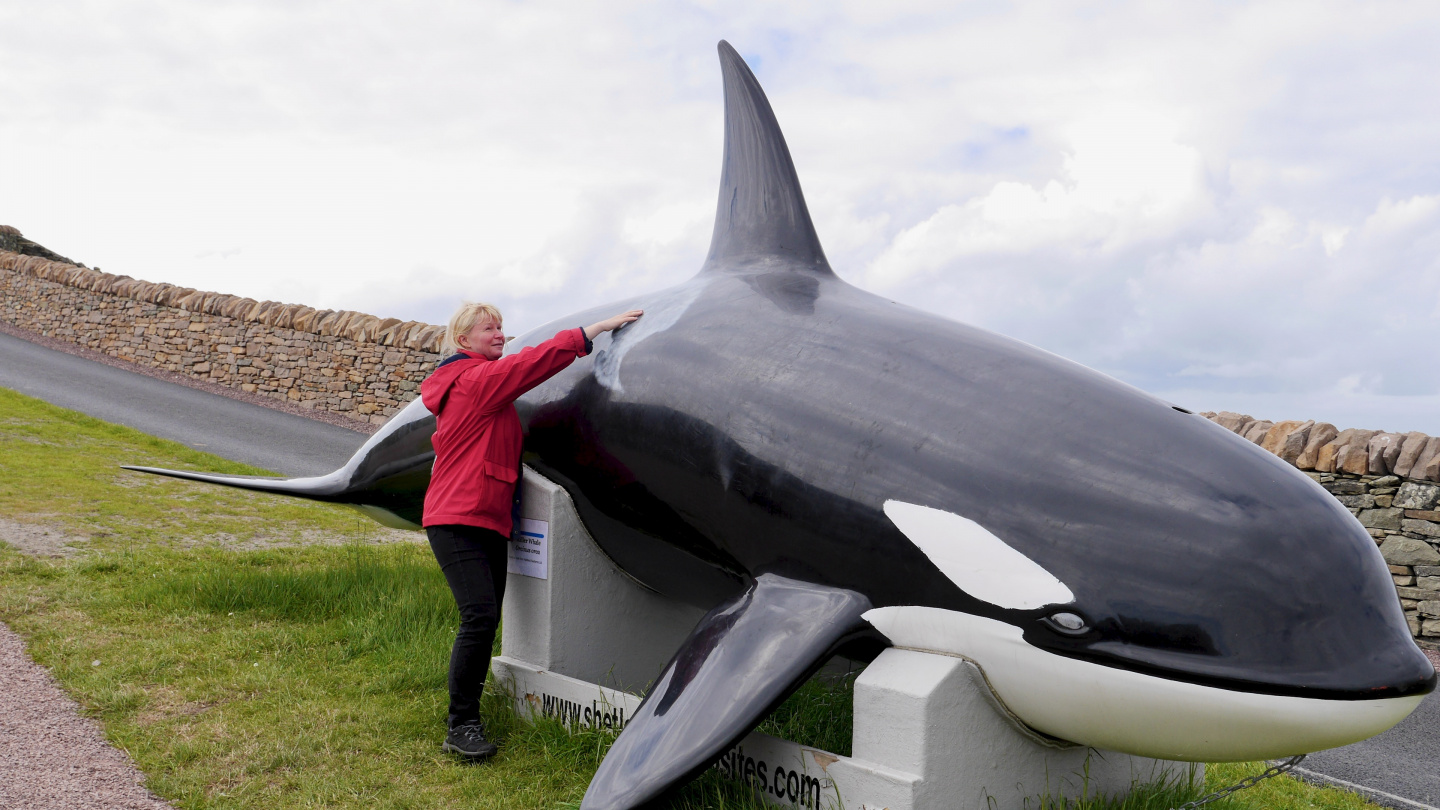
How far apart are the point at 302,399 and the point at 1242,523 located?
55.6ft

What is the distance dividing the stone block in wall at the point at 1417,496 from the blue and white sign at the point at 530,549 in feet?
26.3

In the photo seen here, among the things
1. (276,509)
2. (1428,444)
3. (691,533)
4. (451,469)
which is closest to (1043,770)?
(691,533)

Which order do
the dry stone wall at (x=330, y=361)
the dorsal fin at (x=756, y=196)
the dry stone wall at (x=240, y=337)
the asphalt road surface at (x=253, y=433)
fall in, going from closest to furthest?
the dorsal fin at (x=756, y=196) < the asphalt road surface at (x=253, y=433) < the dry stone wall at (x=330, y=361) < the dry stone wall at (x=240, y=337)

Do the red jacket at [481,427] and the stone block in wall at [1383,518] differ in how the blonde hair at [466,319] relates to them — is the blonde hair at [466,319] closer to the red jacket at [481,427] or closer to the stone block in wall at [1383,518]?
the red jacket at [481,427]

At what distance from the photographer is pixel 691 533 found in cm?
396

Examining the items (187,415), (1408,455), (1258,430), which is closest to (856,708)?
(1408,455)

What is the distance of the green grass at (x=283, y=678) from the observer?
4176 mm

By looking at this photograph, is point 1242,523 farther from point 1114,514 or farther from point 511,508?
point 511,508

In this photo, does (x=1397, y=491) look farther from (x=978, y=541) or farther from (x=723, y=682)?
(x=723, y=682)

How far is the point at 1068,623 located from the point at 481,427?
248 centimetres

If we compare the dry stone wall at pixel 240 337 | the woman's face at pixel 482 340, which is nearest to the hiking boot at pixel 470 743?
the woman's face at pixel 482 340

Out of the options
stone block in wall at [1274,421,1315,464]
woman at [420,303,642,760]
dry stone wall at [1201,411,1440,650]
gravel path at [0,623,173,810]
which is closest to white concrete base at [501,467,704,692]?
woman at [420,303,642,760]

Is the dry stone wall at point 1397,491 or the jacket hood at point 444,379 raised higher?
the jacket hood at point 444,379

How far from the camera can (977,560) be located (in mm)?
3135
